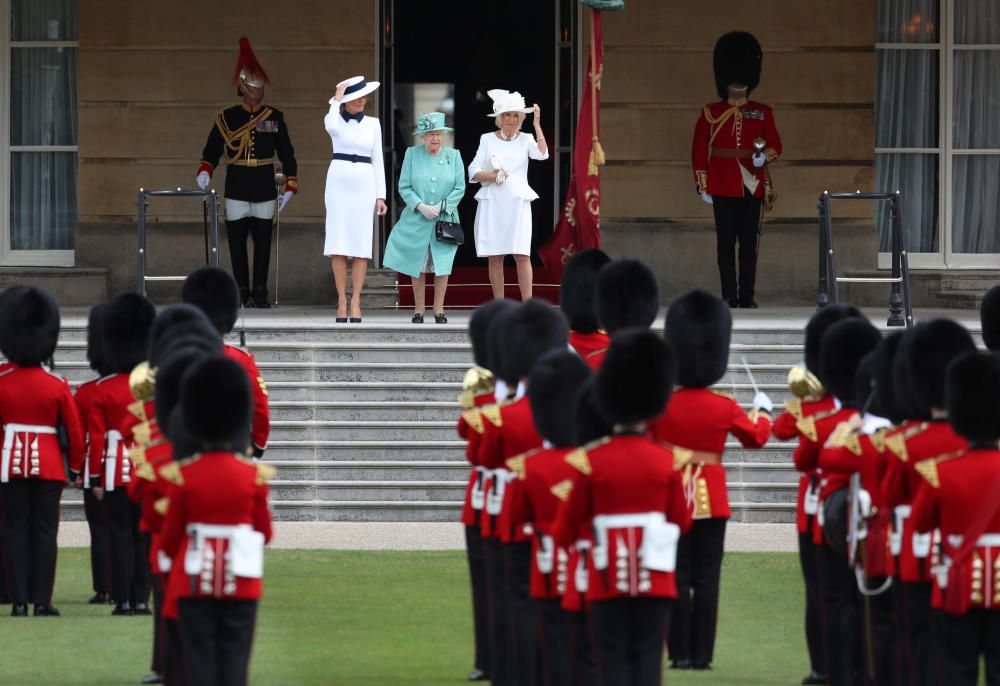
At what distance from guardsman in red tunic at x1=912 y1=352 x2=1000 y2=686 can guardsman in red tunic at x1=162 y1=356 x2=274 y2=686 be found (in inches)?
82.5

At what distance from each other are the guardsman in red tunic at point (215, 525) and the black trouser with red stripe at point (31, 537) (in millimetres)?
2985

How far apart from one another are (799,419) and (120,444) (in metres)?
3.18

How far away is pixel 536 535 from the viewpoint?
22.6ft

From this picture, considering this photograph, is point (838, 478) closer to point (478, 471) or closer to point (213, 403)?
point (478, 471)

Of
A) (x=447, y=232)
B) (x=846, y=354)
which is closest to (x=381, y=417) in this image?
(x=447, y=232)

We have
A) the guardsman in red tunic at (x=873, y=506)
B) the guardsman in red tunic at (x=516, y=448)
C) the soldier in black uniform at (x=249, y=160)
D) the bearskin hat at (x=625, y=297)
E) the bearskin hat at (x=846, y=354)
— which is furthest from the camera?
the soldier in black uniform at (x=249, y=160)

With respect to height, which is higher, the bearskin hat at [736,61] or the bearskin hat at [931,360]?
the bearskin hat at [736,61]

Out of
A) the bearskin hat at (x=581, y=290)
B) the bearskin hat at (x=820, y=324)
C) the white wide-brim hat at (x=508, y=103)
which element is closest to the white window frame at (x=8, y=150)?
the white wide-brim hat at (x=508, y=103)

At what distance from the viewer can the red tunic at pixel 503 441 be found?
735 cm

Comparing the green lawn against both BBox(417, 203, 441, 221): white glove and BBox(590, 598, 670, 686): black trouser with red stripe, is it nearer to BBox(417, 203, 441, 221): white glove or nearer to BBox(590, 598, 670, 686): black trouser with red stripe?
BBox(590, 598, 670, 686): black trouser with red stripe

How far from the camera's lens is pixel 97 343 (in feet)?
30.9

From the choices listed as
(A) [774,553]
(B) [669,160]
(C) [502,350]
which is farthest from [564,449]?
(B) [669,160]

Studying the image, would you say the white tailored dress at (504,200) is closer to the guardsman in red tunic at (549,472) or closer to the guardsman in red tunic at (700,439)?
the guardsman in red tunic at (700,439)

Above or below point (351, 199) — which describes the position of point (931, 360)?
below
